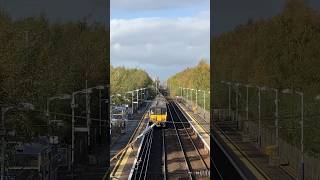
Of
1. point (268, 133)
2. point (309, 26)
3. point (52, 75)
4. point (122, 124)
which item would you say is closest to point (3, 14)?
point (52, 75)

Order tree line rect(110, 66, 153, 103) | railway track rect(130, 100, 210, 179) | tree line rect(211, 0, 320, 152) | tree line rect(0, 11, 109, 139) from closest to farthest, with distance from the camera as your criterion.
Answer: tree line rect(0, 11, 109, 139)
tree line rect(211, 0, 320, 152)
railway track rect(130, 100, 210, 179)
tree line rect(110, 66, 153, 103)

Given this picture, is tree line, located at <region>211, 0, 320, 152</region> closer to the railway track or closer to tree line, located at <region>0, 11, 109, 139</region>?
tree line, located at <region>0, 11, 109, 139</region>

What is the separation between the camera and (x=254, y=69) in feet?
20.5

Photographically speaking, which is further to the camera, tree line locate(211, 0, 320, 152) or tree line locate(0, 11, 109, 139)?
tree line locate(211, 0, 320, 152)

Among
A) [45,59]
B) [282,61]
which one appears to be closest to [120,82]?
[282,61]

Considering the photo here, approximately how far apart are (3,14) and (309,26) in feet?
10.7

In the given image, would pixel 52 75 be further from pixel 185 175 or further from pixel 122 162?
pixel 185 175

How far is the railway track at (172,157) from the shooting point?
720 centimetres

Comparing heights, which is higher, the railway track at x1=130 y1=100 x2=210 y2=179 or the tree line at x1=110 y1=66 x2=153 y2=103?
the tree line at x1=110 y1=66 x2=153 y2=103

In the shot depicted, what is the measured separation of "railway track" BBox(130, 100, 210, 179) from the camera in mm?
7199

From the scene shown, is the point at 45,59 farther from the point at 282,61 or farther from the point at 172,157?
the point at 172,157

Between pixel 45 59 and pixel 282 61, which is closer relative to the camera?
pixel 45 59

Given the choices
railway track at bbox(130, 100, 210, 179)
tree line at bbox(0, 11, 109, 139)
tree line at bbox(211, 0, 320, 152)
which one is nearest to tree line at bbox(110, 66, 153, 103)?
railway track at bbox(130, 100, 210, 179)

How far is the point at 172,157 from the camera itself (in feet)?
30.0
